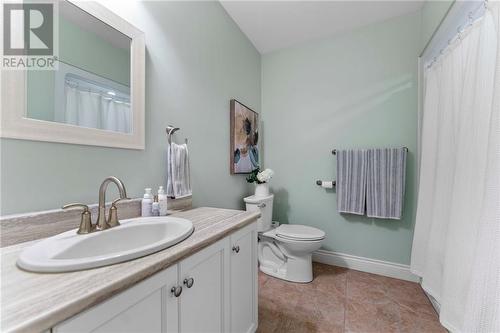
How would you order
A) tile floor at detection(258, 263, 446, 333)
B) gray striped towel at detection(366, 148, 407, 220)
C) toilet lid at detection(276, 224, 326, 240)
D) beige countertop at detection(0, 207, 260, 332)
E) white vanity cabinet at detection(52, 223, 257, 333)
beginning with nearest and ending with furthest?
beige countertop at detection(0, 207, 260, 332) < white vanity cabinet at detection(52, 223, 257, 333) < tile floor at detection(258, 263, 446, 333) < toilet lid at detection(276, 224, 326, 240) < gray striped towel at detection(366, 148, 407, 220)

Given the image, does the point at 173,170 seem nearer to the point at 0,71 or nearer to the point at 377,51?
the point at 0,71

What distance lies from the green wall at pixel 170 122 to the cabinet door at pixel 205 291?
559 millimetres

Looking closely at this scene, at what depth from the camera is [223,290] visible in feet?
3.15

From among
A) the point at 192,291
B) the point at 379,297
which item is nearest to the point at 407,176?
the point at 379,297

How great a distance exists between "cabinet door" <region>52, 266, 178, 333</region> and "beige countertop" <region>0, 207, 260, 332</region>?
0.02 meters

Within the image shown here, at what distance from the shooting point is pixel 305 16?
202cm

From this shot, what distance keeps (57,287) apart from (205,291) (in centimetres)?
50

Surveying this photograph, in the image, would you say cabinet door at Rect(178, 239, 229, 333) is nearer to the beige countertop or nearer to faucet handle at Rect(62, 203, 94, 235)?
the beige countertop

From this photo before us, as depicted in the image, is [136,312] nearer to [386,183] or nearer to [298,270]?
[298,270]

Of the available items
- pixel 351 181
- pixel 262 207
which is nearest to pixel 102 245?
pixel 262 207

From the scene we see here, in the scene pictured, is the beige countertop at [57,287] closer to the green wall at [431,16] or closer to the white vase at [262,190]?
the white vase at [262,190]

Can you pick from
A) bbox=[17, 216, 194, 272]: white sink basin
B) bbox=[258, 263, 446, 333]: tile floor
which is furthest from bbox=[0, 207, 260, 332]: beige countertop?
bbox=[258, 263, 446, 333]: tile floor

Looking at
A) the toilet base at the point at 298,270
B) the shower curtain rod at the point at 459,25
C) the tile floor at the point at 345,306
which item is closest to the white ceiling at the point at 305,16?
the shower curtain rod at the point at 459,25

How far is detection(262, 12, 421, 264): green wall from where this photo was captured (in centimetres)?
202
